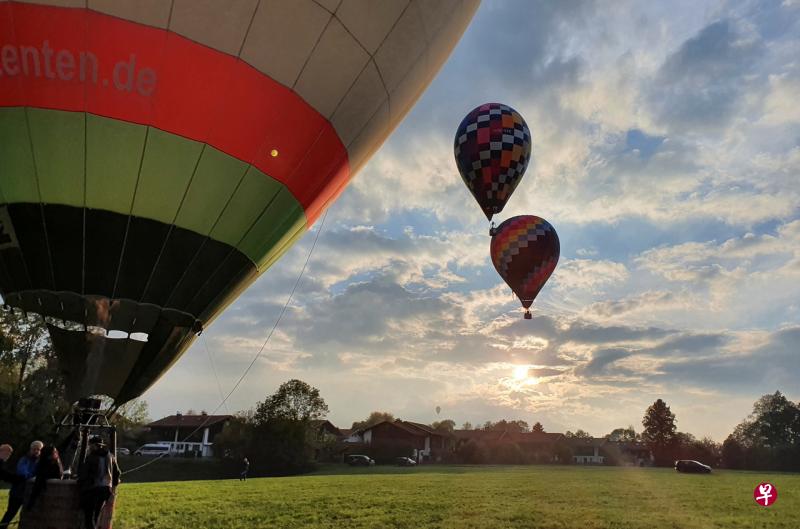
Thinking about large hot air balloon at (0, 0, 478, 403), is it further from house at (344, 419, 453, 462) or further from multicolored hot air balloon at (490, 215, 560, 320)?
house at (344, 419, 453, 462)

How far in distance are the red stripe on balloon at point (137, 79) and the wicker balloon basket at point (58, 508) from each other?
3.68 m

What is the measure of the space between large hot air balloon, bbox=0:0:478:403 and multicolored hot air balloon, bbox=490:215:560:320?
16.9 metres

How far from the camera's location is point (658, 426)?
80.6 metres

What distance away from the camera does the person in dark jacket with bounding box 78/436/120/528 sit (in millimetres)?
5059

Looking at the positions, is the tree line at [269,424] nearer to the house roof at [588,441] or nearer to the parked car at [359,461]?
the parked car at [359,461]

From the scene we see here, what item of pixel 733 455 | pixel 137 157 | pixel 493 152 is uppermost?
pixel 493 152

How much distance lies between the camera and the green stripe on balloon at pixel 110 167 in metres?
6.30

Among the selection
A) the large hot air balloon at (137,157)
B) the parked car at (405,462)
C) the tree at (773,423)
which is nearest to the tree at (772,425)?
the tree at (773,423)

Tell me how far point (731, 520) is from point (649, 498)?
16.4 ft

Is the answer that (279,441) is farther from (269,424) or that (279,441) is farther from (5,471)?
(5,471)

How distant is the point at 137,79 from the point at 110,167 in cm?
99

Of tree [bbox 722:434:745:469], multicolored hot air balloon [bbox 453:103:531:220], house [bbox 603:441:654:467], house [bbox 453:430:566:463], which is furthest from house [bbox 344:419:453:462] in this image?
multicolored hot air balloon [bbox 453:103:531:220]

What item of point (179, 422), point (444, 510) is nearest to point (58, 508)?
point (444, 510)

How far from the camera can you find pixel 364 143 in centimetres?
879
